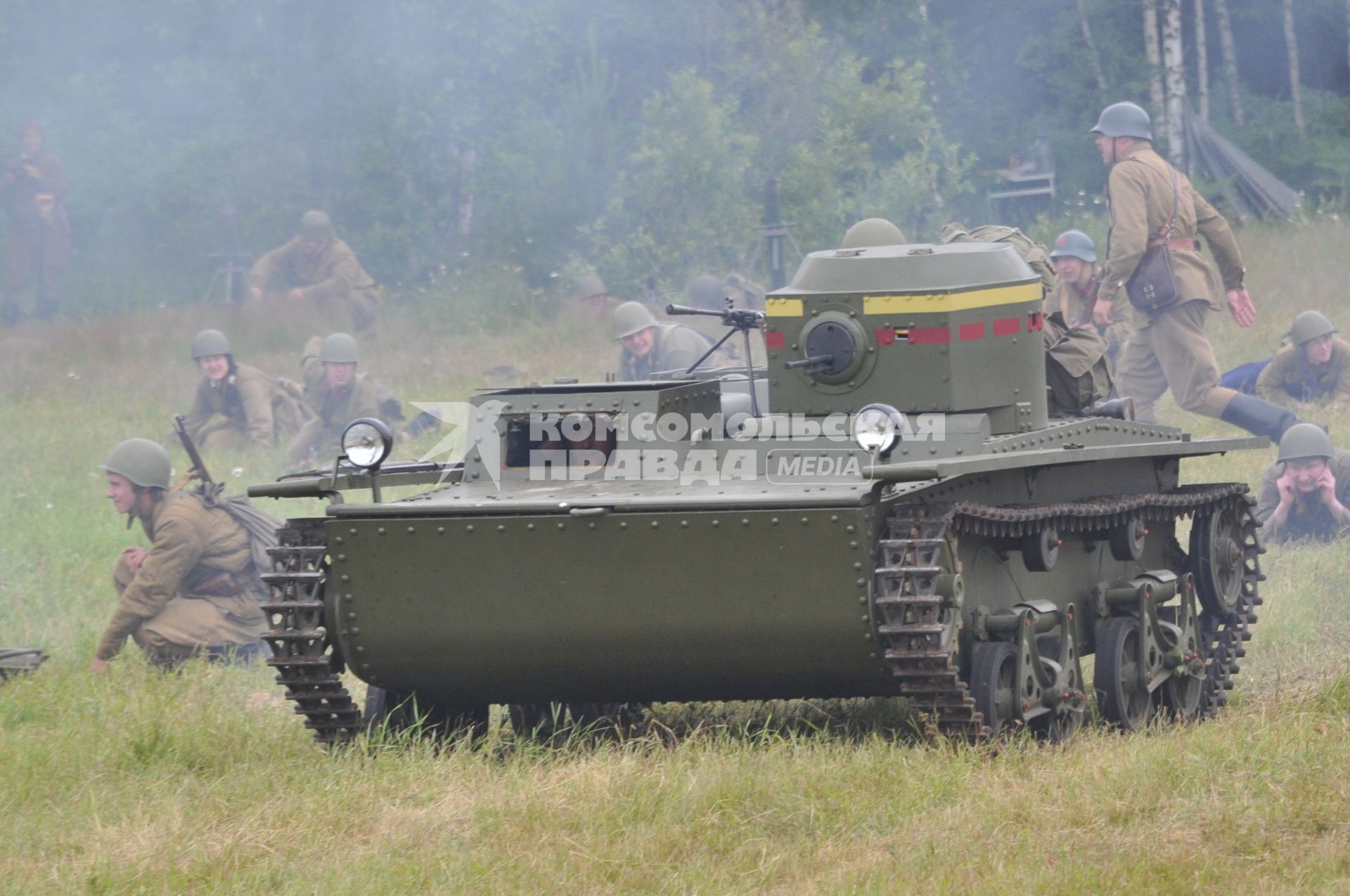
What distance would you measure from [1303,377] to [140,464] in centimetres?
838

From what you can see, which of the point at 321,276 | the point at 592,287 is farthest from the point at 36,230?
the point at 592,287

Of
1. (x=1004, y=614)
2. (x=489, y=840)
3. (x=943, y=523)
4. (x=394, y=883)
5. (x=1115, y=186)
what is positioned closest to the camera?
(x=394, y=883)

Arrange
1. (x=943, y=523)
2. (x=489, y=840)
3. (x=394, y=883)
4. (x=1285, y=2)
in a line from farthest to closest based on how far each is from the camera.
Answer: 1. (x=1285, y=2)
2. (x=943, y=523)
3. (x=489, y=840)
4. (x=394, y=883)

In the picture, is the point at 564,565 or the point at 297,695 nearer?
the point at 564,565

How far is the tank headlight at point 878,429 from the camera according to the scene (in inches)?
283

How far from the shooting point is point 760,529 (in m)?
7.10

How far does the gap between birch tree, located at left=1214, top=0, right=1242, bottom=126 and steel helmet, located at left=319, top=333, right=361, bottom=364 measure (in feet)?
41.9

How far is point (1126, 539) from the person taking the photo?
891cm

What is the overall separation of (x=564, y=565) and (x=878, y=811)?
4.73 feet

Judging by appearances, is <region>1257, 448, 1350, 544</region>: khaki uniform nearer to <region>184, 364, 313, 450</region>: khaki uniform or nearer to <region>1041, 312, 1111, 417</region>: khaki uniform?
<region>1041, 312, 1111, 417</region>: khaki uniform

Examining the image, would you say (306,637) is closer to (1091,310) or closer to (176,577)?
(176,577)

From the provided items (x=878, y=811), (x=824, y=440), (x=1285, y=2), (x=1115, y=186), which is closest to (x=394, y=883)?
(x=878, y=811)

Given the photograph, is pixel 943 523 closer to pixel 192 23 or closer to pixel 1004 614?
pixel 1004 614

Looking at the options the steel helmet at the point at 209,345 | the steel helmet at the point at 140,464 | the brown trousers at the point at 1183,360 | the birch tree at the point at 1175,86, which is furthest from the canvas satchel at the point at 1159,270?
the birch tree at the point at 1175,86
